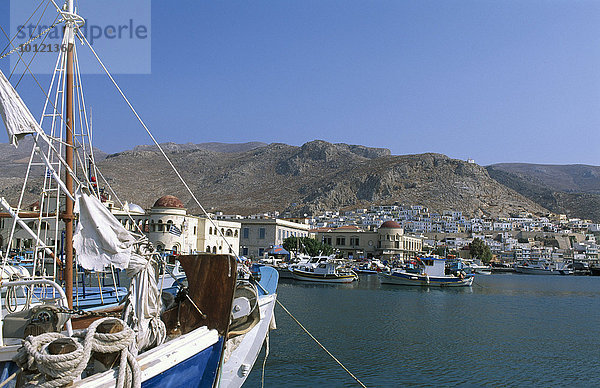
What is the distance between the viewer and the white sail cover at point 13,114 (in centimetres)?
880

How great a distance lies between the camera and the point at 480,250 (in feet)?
375

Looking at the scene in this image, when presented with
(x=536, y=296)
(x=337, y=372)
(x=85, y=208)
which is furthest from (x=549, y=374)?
(x=536, y=296)

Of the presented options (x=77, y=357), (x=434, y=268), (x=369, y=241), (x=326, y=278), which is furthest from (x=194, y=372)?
(x=369, y=241)

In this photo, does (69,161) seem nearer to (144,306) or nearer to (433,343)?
(144,306)

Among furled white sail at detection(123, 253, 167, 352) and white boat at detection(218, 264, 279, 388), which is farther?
white boat at detection(218, 264, 279, 388)

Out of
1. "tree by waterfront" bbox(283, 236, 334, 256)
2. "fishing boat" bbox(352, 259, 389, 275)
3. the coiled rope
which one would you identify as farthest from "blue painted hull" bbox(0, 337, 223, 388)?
"tree by waterfront" bbox(283, 236, 334, 256)

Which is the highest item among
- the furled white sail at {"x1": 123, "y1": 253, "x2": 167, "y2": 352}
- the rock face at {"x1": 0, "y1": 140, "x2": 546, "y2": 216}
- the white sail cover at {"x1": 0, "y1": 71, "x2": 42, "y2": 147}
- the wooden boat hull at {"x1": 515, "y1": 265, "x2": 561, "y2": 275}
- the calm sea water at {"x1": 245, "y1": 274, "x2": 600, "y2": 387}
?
the rock face at {"x1": 0, "y1": 140, "x2": 546, "y2": 216}

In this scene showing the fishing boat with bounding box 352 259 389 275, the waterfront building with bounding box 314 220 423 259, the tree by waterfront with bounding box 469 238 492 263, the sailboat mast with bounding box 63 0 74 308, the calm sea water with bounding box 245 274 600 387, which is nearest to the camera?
the sailboat mast with bounding box 63 0 74 308

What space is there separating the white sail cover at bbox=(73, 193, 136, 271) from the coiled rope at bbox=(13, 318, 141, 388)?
2.19 metres

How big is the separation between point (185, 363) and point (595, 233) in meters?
185

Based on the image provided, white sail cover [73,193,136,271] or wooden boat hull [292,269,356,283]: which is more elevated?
white sail cover [73,193,136,271]

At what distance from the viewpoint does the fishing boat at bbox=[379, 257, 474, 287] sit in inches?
1994

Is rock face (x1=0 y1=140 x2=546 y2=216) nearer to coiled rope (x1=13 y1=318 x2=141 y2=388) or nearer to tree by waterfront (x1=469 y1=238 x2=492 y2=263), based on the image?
tree by waterfront (x1=469 y1=238 x2=492 y2=263)

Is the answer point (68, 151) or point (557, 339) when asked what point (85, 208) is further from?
point (557, 339)
